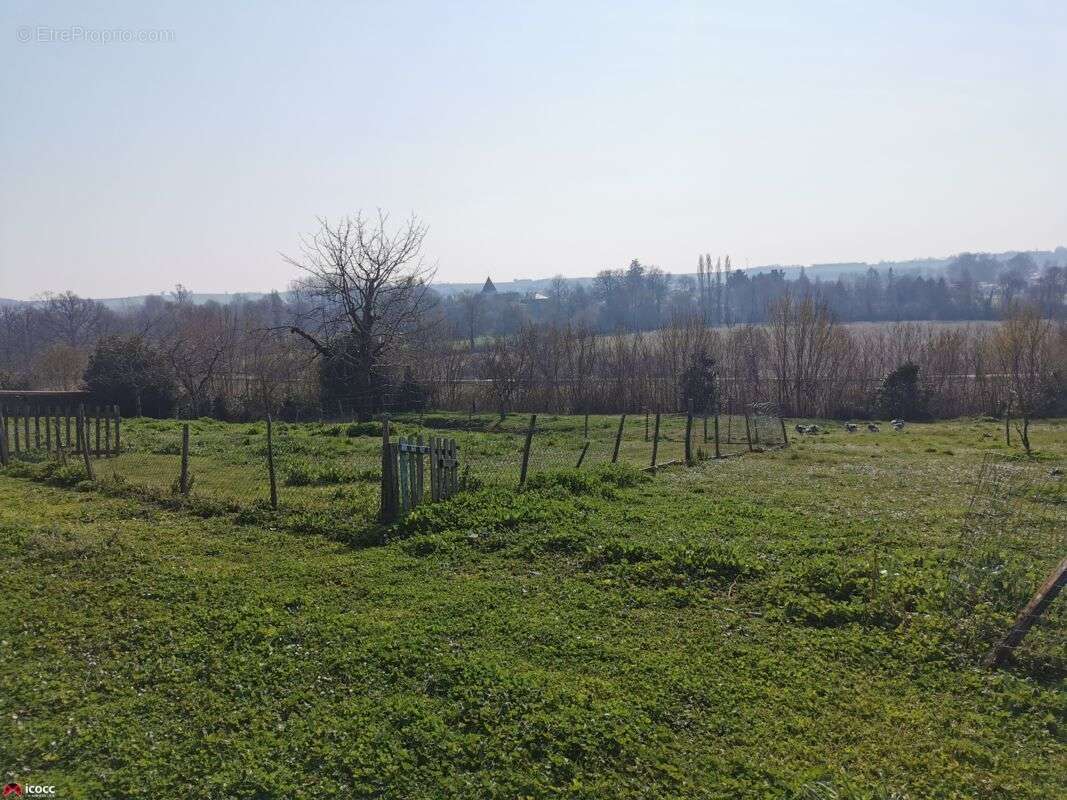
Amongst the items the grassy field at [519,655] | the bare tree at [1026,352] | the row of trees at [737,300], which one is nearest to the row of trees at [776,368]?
the bare tree at [1026,352]

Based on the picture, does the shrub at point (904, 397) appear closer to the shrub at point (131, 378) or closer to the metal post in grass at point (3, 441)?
the shrub at point (131, 378)

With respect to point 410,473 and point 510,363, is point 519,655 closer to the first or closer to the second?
point 410,473

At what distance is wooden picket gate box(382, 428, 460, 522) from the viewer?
10.4m

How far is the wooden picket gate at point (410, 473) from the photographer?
34.2 feet

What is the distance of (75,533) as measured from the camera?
9.96 meters

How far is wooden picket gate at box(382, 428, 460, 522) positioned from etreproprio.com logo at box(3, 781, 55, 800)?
6.10 meters

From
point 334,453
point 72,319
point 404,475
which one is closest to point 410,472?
point 404,475

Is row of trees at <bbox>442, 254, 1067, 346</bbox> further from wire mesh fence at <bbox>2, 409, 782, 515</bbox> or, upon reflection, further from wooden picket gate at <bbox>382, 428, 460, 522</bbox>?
wooden picket gate at <bbox>382, 428, 460, 522</bbox>

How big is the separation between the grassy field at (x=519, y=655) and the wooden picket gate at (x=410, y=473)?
1.34ft

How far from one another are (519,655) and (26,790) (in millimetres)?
3368

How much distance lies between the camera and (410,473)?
1055 cm

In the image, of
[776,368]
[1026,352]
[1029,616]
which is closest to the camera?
[1029,616]

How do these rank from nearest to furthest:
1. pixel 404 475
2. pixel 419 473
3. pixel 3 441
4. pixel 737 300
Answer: pixel 404 475 < pixel 419 473 < pixel 3 441 < pixel 737 300

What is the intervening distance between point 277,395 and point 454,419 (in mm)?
9509
